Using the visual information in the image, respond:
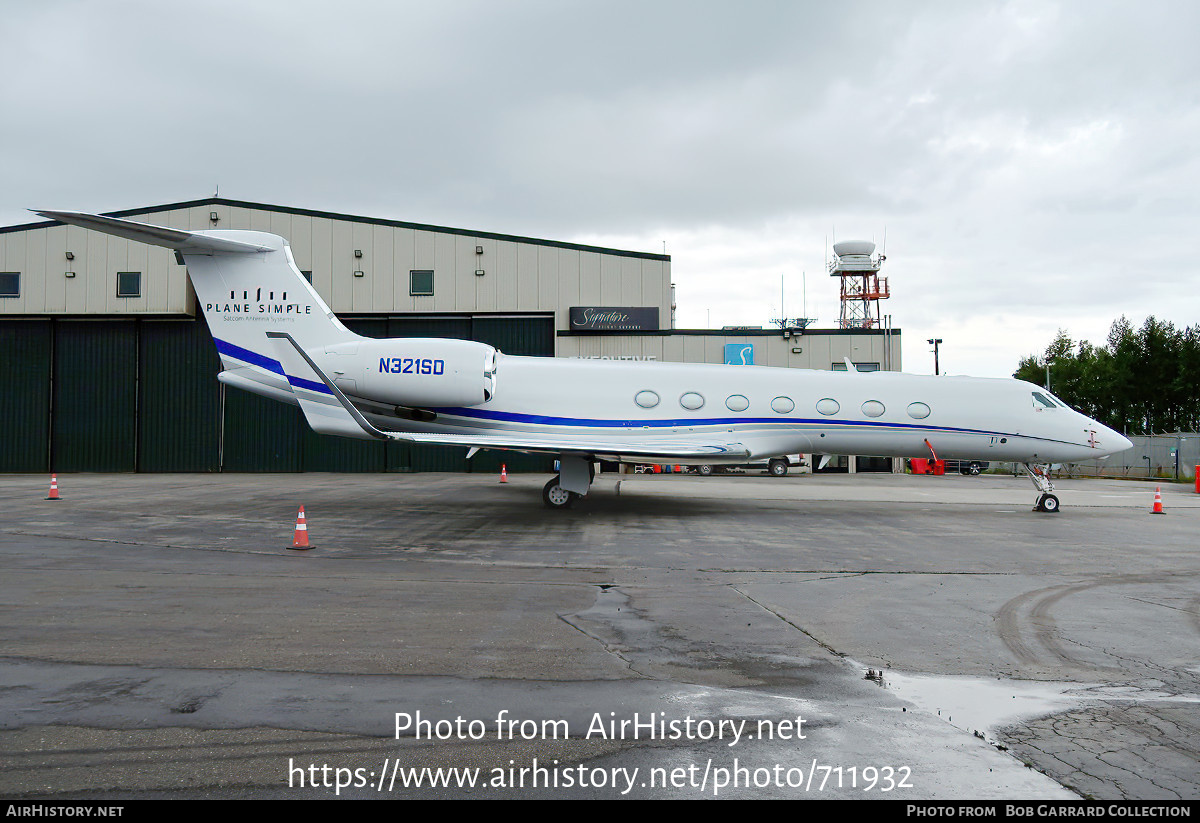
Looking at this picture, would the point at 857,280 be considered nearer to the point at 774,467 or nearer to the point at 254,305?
the point at 774,467

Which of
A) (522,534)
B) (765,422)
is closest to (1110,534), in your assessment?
(765,422)

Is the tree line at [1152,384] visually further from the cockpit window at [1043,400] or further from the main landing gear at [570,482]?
the main landing gear at [570,482]

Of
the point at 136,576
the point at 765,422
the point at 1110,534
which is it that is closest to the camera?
the point at 136,576

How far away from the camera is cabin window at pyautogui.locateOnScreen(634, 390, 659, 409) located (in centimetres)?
1582

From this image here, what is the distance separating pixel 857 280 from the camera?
57562 millimetres

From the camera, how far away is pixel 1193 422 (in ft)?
175

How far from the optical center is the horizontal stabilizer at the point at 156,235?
12094mm

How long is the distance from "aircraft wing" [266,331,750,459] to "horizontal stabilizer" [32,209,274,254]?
71.4 inches

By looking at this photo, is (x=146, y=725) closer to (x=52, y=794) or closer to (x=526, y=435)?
(x=52, y=794)

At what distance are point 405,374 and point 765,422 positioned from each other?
7.43 m

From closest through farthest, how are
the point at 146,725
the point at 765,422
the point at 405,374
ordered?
the point at 146,725 < the point at 405,374 < the point at 765,422

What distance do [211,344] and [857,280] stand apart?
4502cm

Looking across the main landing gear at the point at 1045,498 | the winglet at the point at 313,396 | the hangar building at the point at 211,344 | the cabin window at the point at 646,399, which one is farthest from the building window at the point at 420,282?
the main landing gear at the point at 1045,498

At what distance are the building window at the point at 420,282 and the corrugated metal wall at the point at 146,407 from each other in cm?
117
